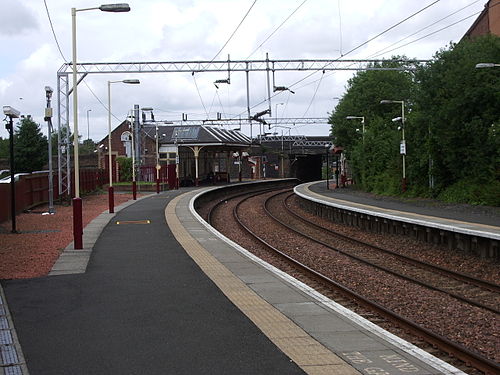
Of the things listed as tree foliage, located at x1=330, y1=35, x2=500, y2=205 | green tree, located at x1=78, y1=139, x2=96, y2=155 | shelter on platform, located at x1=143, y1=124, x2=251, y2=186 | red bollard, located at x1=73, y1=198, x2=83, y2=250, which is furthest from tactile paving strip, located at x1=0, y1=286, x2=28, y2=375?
green tree, located at x1=78, y1=139, x2=96, y2=155

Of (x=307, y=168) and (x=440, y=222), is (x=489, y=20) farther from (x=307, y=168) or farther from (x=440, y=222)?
(x=307, y=168)

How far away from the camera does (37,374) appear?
5867mm

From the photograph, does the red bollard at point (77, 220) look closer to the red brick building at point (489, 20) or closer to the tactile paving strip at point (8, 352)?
the tactile paving strip at point (8, 352)

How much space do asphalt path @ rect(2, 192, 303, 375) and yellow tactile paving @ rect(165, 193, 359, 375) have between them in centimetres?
14

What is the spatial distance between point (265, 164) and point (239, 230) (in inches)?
2504

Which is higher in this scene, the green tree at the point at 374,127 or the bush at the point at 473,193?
the green tree at the point at 374,127

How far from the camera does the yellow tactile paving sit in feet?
19.8

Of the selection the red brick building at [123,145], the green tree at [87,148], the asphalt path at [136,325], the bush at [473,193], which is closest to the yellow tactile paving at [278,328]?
the asphalt path at [136,325]

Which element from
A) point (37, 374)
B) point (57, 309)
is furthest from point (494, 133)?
point (37, 374)

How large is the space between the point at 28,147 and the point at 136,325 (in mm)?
69118

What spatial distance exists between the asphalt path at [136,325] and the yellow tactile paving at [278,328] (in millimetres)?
140

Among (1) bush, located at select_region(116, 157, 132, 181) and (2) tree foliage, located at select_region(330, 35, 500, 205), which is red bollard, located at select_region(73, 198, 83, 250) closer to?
(2) tree foliage, located at select_region(330, 35, 500, 205)

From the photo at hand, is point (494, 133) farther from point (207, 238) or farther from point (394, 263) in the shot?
point (207, 238)

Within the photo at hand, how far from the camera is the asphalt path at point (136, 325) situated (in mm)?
6109
